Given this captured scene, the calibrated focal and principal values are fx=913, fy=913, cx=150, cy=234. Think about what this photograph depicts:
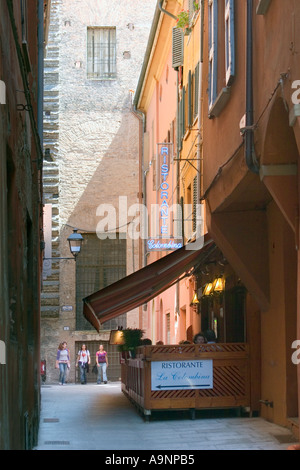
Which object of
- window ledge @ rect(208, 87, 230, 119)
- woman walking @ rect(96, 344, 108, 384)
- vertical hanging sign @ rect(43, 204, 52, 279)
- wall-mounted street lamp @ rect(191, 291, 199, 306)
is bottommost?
woman walking @ rect(96, 344, 108, 384)

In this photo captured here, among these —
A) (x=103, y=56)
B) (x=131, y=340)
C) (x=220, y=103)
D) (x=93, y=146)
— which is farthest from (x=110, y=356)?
(x=220, y=103)

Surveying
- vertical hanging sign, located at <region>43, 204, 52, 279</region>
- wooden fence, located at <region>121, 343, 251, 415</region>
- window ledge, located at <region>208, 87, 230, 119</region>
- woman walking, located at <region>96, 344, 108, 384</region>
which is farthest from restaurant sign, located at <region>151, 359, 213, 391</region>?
woman walking, located at <region>96, 344, 108, 384</region>

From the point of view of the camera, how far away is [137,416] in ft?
50.9

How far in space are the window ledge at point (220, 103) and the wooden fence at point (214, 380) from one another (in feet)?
12.1

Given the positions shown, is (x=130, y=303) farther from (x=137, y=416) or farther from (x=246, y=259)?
(x=246, y=259)

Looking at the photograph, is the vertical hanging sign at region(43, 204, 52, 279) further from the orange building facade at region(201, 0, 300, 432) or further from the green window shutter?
the orange building facade at region(201, 0, 300, 432)

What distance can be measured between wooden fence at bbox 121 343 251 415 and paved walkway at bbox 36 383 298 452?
25cm

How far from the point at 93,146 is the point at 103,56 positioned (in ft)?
12.4

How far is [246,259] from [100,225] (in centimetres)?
2425

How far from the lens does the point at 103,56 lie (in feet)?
125

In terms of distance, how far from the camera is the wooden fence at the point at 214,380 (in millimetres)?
14227

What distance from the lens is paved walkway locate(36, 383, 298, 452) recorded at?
11.2 m

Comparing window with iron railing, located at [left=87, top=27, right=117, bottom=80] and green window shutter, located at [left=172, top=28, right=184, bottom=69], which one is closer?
green window shutter, located at [left=172, top=28, right=184, bottom=69]
